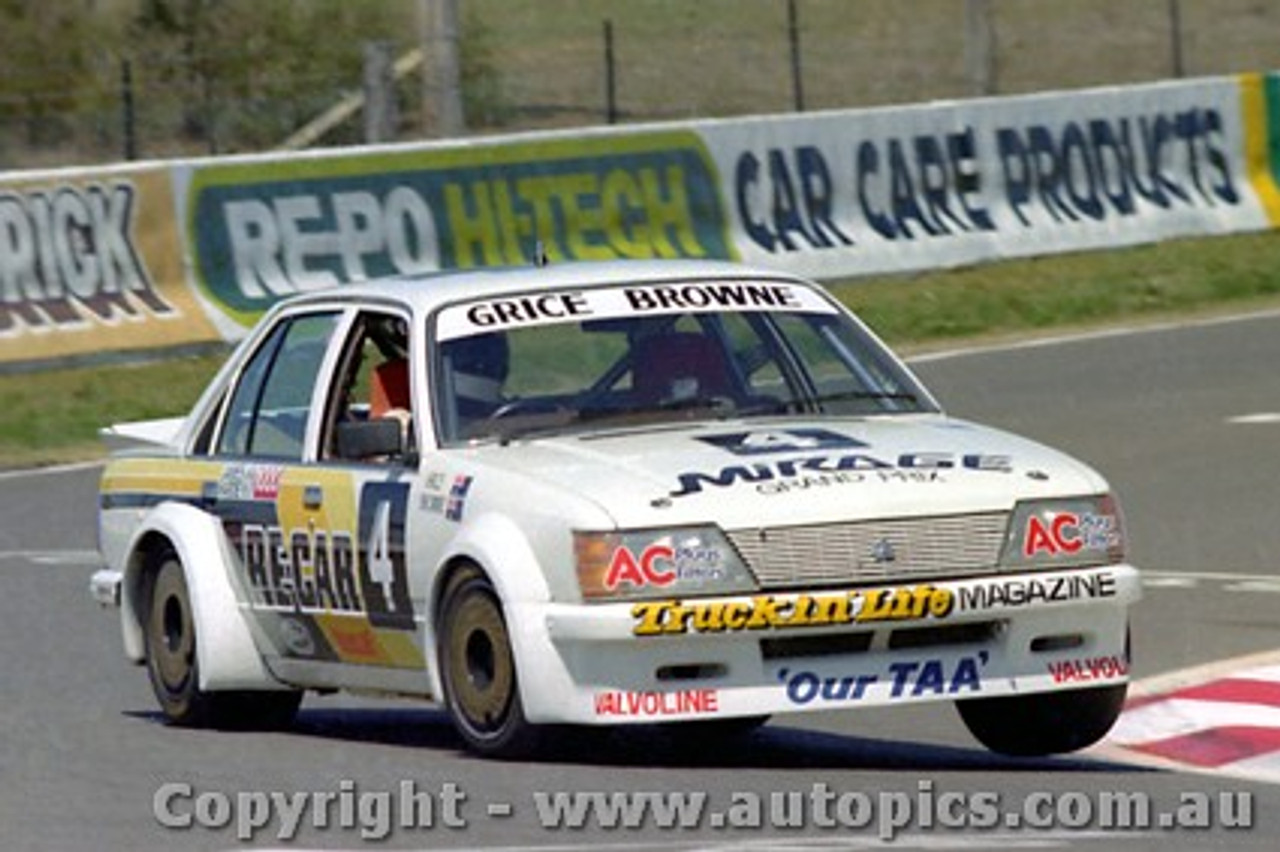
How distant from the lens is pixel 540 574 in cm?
988

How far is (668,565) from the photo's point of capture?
9711 millimetres

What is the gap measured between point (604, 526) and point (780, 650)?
0.57 meters

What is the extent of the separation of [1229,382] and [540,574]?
1318 cm

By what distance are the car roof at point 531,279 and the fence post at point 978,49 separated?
68.3 ft

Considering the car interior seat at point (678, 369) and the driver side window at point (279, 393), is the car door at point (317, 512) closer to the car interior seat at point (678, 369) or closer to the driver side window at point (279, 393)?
the driver side window at point (279, 393)

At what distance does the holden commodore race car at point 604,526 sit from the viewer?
383 inches

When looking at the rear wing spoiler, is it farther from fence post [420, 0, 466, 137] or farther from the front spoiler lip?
fence post [420, 0, 466, 137]

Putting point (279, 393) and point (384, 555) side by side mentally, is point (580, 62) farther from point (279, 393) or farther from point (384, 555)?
point (384, 555)

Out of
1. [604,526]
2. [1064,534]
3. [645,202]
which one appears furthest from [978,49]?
[604,526]

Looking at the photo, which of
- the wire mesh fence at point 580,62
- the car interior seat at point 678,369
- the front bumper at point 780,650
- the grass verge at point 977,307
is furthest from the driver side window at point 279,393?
the wire mesh fence at point 580,62

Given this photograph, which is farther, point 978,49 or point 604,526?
point 978,49

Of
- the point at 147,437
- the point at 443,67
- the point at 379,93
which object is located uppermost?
the point at 443,67

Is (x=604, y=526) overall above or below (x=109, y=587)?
above

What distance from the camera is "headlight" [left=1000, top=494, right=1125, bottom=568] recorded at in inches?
392
